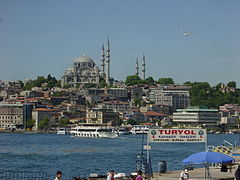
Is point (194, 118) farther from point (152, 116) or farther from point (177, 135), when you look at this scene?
point (177, 135)

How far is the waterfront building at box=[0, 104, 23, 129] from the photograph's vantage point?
445ft

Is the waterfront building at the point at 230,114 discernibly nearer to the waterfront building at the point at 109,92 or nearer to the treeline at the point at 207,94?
the treeline at the point at 207,94

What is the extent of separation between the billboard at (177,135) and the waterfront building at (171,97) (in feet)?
481

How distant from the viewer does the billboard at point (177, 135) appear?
2175 centimetres

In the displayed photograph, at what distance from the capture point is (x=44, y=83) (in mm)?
194000

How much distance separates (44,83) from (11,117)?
5796 cm

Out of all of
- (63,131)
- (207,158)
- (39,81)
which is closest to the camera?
(207,158)

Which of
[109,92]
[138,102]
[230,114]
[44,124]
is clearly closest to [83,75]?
[109,92]

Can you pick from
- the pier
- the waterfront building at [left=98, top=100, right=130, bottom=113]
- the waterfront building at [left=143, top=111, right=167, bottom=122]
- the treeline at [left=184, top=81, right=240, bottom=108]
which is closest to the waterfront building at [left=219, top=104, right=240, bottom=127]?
the treeline at [left=184, top=81, right=240, bottom=108]

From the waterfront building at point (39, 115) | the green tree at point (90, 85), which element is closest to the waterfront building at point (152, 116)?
the waterfront building at point (39, 115)

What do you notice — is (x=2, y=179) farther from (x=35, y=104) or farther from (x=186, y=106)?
(x=186, y=106)

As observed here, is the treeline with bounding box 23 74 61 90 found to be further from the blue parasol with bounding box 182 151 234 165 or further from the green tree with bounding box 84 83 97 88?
the blue parasol with bounding box 182 151 234 165

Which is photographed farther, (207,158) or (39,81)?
(39,81)

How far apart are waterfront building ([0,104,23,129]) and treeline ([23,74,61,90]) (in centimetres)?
5088
